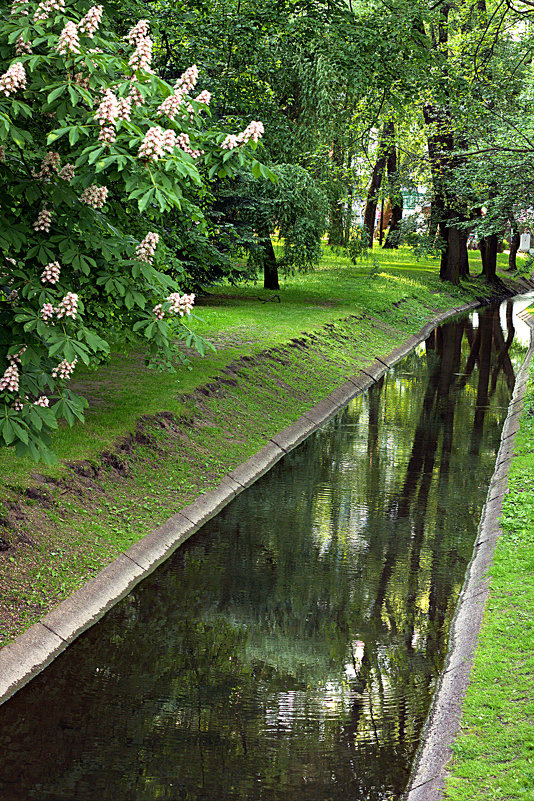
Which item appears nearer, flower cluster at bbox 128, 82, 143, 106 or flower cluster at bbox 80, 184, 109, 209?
flower cluster at bbox 128, 82, 143, 106

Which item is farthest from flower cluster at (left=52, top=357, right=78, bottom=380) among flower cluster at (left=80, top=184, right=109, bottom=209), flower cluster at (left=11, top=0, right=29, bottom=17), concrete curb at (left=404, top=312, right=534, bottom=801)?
concrete curb at (left=404, top=312, right=534, bottom=801)

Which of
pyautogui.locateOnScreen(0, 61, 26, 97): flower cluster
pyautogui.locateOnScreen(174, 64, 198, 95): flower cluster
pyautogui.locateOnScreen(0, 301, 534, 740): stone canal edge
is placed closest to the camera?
pyautogui.locateOnScreen(0, 61, 26, 97): flower cluster

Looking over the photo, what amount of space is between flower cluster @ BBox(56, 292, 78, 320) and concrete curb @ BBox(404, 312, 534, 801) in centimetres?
410

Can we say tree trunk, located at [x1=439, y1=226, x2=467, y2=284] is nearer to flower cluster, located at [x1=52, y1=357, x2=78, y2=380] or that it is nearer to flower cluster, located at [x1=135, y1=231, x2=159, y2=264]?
flower cluster, located at [x1=135, y1=231, x2=159, y2=264]

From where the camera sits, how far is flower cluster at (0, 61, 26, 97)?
5.43 meters

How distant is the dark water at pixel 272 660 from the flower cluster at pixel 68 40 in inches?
196

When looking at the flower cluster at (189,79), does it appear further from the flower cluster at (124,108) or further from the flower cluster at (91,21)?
the flower cluster at (91,21)

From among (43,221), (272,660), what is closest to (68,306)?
(43,221)

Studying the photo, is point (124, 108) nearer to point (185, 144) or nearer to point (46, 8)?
point (185, 144)

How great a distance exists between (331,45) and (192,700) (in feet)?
42.6

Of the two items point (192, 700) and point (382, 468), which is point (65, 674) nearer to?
point (192, 700)

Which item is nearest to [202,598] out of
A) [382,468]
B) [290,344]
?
[382,468]

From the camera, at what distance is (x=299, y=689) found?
7738 millimetres

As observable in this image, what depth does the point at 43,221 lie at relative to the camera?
6414 mm
